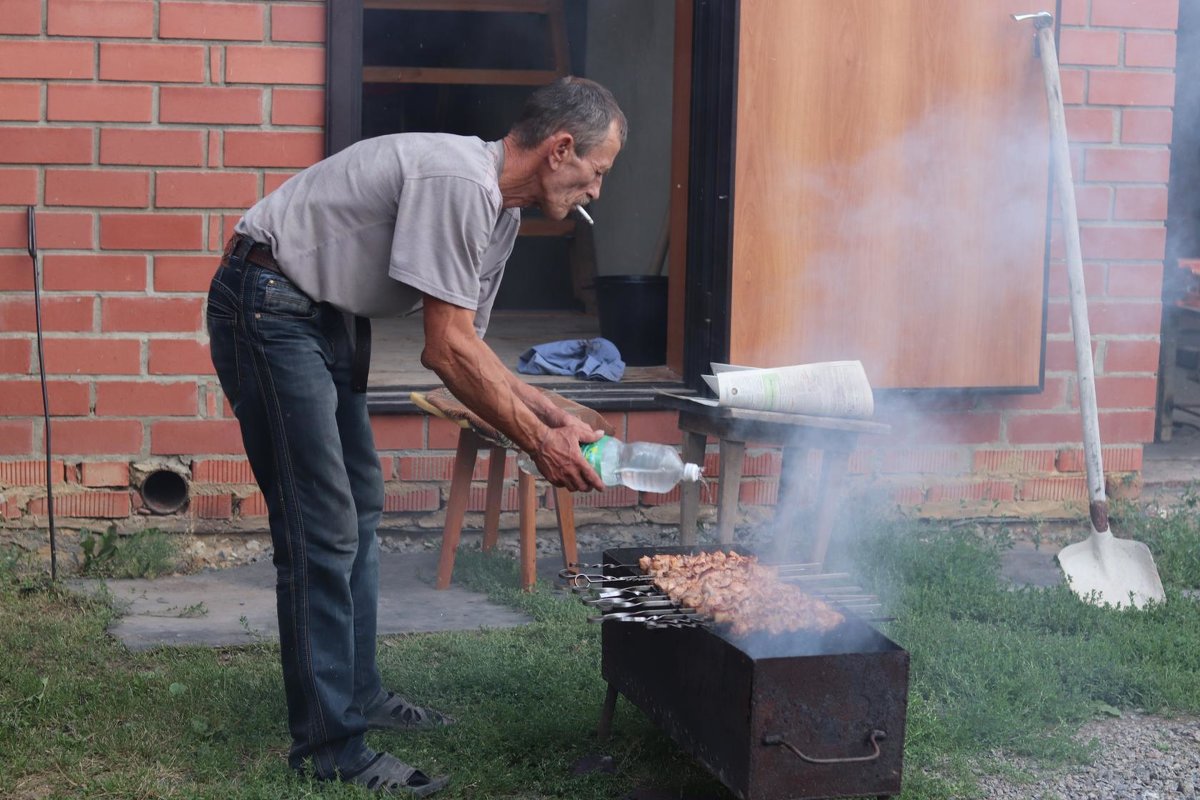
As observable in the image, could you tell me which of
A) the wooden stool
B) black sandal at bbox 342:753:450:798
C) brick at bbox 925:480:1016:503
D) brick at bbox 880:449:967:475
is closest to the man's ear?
black sandal at bbox 342:753:450:798

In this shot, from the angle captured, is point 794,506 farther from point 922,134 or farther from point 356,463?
point 356,463

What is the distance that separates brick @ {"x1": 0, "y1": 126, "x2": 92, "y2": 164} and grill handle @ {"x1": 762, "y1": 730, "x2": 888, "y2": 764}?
161 inches

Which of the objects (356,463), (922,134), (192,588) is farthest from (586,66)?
(356,463)

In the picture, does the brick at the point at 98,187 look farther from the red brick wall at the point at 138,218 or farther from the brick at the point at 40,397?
the brick at the point at 40,397

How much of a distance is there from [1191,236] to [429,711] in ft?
25.3

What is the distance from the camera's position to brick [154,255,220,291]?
5.73 metres

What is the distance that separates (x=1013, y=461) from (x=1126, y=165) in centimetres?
160

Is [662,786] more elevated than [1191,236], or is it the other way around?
[1191,236]

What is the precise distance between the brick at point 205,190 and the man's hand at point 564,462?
2.86m

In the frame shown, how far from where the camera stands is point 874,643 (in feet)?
11.1

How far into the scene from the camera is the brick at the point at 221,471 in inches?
232

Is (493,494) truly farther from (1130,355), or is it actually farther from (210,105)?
(1130,355)

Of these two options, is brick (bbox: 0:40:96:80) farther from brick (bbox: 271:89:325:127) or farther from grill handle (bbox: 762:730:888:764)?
grill handle (bbox: 762:730:888:764)

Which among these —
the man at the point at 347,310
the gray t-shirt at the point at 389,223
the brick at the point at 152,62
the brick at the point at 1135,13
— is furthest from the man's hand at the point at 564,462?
the brick at the point at 1135,13
